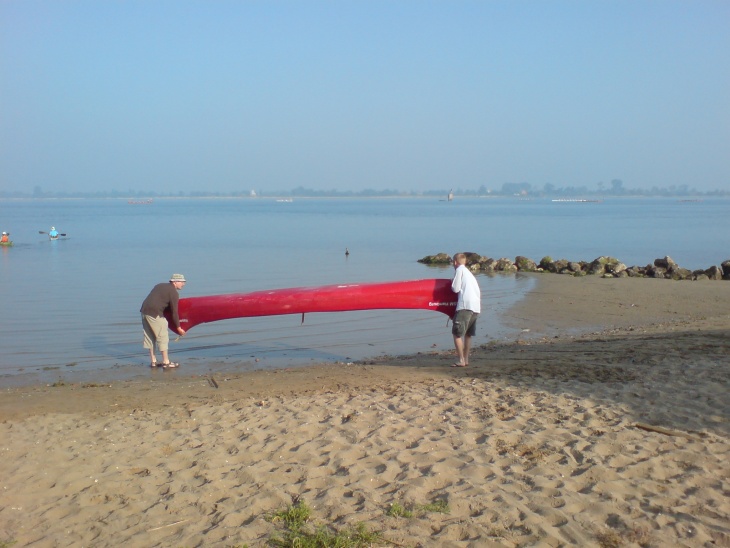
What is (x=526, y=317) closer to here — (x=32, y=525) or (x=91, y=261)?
(x=32, y=525)

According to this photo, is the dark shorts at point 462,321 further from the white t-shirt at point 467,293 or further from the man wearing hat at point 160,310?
the man wearing hat at point 160,310

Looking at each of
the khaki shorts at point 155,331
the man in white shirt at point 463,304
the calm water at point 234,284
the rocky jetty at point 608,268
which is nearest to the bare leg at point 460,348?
the man in white shirt at point 463,304

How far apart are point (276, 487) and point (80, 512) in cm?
141

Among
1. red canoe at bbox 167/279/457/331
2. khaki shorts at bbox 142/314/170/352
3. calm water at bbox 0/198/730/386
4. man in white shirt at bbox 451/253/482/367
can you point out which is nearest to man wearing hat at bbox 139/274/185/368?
khaki shorts at bbox 142/314/170/352

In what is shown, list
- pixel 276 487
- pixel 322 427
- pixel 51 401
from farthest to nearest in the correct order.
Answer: pixel 51 401
pixel 322 427
pixel 276 487

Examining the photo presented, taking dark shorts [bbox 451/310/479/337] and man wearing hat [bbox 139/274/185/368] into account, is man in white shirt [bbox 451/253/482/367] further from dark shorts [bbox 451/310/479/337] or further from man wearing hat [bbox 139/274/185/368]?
man wearing hat [bbox 139/274/185/368]

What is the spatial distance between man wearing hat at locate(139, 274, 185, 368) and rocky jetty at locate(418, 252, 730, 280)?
1757cm

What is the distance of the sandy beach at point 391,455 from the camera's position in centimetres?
485

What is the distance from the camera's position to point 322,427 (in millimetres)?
6969

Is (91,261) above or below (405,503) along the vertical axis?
below

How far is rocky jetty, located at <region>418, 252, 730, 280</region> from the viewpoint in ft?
80.7

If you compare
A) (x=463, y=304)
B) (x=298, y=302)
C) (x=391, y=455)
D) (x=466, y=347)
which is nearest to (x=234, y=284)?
(x=298, y=302)

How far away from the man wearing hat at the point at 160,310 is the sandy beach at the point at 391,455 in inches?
41.5

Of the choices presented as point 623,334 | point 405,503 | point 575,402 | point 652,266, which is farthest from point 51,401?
point 652,266
